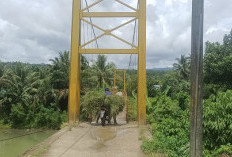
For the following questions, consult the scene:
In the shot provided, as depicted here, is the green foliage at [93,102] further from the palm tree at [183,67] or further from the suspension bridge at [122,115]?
the palm tree at [183,67]

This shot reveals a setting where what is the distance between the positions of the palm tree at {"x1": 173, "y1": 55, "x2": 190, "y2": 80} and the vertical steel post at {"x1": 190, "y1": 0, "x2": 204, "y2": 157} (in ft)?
110

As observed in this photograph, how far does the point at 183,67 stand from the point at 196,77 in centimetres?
3421

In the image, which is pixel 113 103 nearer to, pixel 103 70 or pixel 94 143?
pixel 94 143

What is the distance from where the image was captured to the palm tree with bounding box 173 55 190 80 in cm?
3678

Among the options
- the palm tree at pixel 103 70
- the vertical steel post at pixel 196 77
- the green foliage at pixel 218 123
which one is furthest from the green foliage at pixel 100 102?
the palm tree at pixel 103 70

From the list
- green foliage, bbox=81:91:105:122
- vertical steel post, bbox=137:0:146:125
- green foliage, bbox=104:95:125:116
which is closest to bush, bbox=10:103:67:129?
green foliage, bbox=81:91:105:122

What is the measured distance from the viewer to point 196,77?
359 cm

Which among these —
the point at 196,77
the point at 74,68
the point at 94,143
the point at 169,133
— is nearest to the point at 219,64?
the point at 74,68

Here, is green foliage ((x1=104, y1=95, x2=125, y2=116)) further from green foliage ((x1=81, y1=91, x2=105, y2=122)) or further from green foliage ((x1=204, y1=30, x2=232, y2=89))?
green foliage ((x1=204, y1=30, x2=232, y2=89))

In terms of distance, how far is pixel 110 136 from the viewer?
9.98 m

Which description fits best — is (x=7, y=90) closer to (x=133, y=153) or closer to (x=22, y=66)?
(x=22, y=66)

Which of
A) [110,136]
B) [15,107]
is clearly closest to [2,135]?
[15,107]

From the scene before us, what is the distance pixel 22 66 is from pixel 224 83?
56.4 feet

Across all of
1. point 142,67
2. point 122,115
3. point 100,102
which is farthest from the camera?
point 122,115
